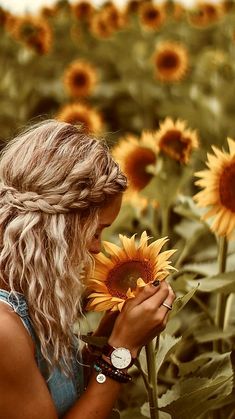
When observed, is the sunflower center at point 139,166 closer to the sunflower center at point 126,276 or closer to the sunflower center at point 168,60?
the sunflower center at point 126,276

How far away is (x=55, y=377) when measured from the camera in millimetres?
1346

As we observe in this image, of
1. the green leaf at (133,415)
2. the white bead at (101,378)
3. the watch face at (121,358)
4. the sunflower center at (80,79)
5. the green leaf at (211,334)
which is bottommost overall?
the green leaf at (133,415)

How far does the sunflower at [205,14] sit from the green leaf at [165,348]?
14.6 ft

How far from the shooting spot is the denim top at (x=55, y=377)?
1.29 meters

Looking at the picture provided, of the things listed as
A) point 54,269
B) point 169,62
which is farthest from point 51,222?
point 169,62

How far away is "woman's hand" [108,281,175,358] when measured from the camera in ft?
4.10

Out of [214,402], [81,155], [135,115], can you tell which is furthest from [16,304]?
[135,115]

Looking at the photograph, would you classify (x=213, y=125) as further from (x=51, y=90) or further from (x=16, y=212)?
(x=16, y=212)

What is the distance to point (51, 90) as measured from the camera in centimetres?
521

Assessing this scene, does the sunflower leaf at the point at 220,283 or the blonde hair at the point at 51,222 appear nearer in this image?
the blonde hair at the point at 51,222

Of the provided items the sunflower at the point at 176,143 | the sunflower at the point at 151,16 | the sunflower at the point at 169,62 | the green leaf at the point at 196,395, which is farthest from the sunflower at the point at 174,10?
the green leaf at the point at 196,395

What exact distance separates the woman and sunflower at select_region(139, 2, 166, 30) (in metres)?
4.35

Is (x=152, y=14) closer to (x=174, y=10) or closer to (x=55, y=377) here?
(x=174, y=10)

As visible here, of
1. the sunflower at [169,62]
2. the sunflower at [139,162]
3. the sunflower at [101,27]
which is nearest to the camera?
the sunflower at [139,162]
